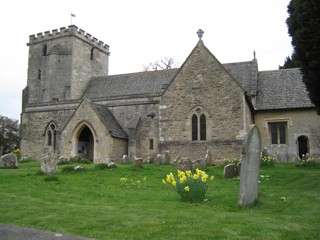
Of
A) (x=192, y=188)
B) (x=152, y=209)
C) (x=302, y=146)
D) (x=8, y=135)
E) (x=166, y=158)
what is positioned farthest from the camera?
(x=8, y=135)

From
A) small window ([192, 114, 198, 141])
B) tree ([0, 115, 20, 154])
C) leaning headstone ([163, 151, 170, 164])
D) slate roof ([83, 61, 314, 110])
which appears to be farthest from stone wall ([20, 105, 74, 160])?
leaning headstone ([163, 151, 170, 164])

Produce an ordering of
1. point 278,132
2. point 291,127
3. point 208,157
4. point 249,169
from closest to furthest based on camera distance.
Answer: point 249,169 → point 208,157 → point 291,127 → point 278,132

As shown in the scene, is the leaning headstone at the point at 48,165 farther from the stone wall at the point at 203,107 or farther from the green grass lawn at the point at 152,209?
the stone wall at the point at 203,107

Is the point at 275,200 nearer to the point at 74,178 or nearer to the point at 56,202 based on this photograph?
the point at 56,202

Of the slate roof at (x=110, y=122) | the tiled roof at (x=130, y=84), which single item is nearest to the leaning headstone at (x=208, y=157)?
the slate roof at (x=110, y=122)

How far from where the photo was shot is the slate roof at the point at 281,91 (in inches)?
999

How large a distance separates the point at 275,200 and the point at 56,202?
5824 mm

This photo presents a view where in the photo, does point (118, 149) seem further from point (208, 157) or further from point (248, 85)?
point (248, 85)

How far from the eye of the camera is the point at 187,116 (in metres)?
24.4

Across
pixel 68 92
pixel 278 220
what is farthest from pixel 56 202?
pixel 68 92

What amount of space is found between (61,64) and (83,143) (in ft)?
39.1

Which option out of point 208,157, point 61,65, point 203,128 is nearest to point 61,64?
point 61,65

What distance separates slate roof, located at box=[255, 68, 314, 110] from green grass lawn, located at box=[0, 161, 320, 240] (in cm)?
1133

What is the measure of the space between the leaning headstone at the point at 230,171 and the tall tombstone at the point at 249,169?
15.6 feet
